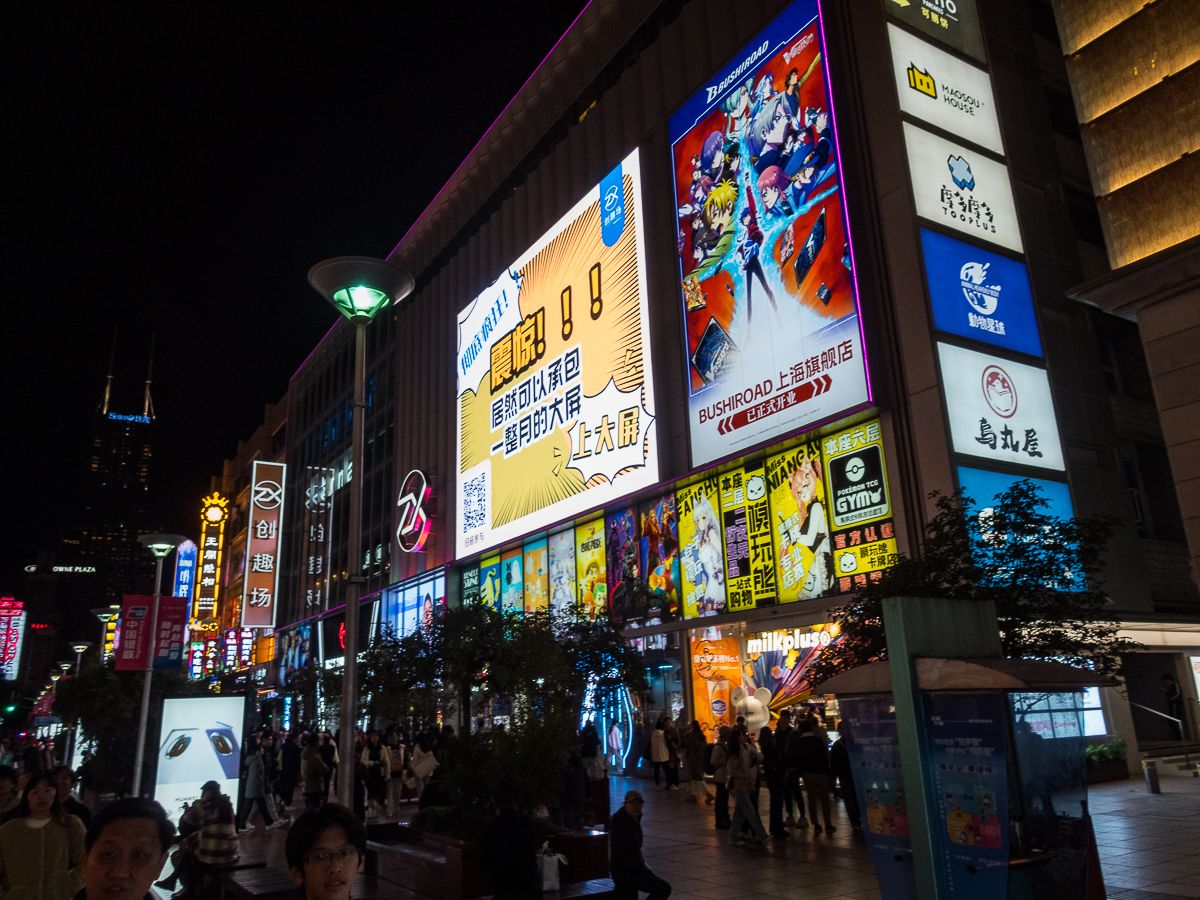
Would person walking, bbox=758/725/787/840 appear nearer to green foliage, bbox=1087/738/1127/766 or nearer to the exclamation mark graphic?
green foliage, bbox=1087/738/1127/766

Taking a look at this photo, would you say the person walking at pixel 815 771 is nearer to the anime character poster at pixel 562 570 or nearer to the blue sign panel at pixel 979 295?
the blue sign panel at pixel 979 295

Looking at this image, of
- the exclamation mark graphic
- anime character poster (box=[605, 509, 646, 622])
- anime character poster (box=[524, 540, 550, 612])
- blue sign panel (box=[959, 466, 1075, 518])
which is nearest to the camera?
blue sign panel (box=[959, 466, 1075, 518])

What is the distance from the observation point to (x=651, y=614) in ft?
75.4

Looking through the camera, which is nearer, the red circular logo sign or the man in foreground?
the man in foreground

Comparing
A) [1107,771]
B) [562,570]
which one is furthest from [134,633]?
[1107,771]

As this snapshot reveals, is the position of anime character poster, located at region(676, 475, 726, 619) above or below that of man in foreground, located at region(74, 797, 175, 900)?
above

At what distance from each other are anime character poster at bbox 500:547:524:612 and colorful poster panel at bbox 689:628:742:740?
873 centimetres

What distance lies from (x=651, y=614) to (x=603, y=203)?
13122 mm

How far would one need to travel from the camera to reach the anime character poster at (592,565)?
82.5ft

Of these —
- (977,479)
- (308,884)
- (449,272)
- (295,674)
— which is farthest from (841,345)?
(295,674)

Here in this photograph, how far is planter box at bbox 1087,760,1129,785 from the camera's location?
1642cm

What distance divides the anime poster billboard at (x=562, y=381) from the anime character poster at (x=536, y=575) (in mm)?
867

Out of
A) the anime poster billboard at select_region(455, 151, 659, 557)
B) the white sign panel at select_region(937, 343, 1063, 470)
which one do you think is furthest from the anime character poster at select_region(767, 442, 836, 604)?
the anime poster billboard at select_region(455, 151, 659, 557)

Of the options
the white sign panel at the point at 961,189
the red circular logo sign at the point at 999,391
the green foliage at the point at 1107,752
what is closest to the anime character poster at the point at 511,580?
the red circular logo sign at the point at 999,391
